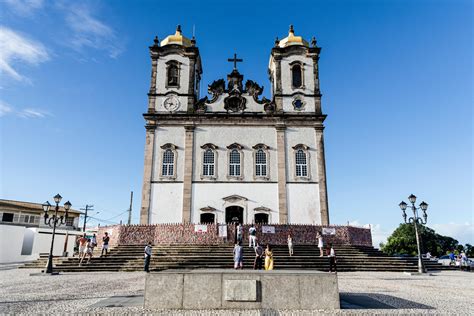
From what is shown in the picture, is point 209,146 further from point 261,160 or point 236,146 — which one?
point 261,160

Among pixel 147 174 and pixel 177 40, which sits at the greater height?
pixel 177 40

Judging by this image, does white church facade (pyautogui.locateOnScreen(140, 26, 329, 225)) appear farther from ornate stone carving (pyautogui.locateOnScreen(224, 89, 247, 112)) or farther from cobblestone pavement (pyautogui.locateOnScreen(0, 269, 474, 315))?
cobblestone pavement (pyautogui.locateOnScreen(0, 269, 474, 315))

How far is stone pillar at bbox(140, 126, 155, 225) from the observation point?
22.7 meters

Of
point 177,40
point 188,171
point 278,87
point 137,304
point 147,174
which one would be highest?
point 177,40

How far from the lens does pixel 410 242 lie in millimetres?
51312

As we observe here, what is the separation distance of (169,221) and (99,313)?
661 inches

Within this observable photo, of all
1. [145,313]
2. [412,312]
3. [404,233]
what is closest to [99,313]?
[145,313]

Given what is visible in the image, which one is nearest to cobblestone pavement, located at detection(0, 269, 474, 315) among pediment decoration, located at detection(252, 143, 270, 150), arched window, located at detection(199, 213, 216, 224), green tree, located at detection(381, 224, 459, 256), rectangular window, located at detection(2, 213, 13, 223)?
arched window, located at detection(199, 213, 216, 224)

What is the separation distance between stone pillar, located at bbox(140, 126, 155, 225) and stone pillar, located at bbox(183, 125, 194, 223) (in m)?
2.45

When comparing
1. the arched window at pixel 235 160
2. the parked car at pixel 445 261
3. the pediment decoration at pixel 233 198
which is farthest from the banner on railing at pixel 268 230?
the parked car at pixel 445 261

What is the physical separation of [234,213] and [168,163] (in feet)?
20.0

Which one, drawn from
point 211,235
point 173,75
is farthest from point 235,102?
point 211,235

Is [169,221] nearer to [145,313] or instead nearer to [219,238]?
[219,238]

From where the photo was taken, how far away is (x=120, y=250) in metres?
18.0
